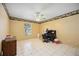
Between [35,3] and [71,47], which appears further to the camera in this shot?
[71,47]

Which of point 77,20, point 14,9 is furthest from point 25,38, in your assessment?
point 77,20

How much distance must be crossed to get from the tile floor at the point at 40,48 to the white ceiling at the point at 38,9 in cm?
45

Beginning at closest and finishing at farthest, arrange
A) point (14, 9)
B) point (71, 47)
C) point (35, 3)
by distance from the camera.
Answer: point (35, 3), point (14, 9), point (71, 47)

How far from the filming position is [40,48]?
1.91 metres

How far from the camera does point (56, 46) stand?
1.92 meters

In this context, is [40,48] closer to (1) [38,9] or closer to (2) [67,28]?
(2) [67,28]

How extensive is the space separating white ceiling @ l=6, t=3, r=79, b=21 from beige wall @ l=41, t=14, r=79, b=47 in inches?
5.4

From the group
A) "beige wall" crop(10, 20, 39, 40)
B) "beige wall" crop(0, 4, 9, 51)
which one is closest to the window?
"beige wall" crop(10, 20, 39, 40)

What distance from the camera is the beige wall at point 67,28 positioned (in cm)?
179

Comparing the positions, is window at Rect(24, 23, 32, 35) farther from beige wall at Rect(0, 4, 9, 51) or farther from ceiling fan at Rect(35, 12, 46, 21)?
beige wall at Rect(0, 4, 9, 51)

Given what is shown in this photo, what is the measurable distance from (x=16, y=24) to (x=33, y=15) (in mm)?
344

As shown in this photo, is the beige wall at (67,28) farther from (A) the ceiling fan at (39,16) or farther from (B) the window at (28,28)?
(B) the window at (28,28)

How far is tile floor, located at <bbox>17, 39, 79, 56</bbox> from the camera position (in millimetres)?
1803

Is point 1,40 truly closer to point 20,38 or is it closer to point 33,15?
point 20,38
